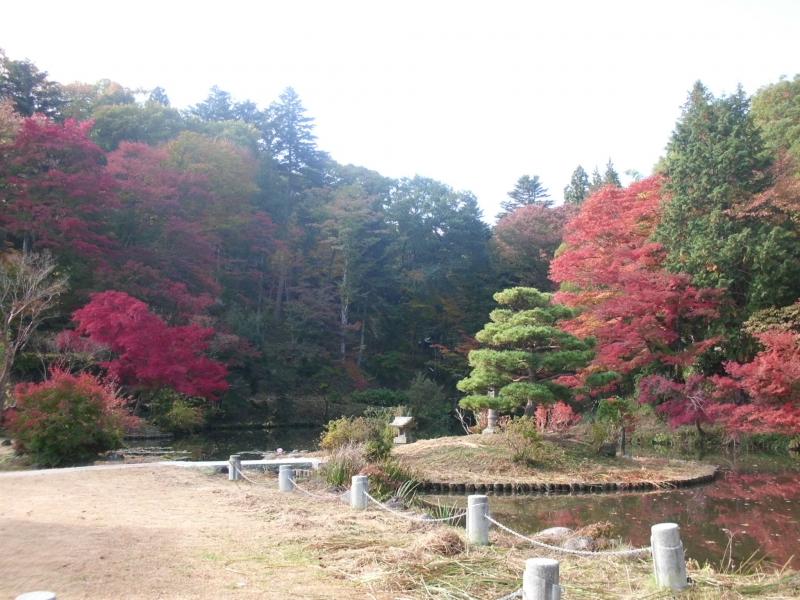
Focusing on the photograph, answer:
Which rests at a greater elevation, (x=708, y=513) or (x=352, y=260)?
(x=352, y=260)

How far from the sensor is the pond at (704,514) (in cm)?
672

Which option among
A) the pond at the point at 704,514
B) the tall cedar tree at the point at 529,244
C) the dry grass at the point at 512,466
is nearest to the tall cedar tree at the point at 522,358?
the dry grass at the point at 512,466

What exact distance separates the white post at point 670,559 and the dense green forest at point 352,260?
30.7ft

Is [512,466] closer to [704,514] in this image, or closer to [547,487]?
[547,487]

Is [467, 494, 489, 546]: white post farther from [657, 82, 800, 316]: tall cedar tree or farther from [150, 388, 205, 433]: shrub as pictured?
[150, 388, 205, 433]: shrub

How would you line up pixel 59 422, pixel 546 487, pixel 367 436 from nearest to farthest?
pixel 367 436 < pixel 59 422 < pixel 546 487

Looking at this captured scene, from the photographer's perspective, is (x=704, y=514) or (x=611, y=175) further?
(x=611, y=175)

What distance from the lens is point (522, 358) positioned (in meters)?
12.6

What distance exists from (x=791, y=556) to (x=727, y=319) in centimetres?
1251

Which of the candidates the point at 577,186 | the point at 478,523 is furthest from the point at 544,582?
the point at 577,186

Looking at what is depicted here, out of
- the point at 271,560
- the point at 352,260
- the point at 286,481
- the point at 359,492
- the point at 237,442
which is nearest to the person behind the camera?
the point at 271,560

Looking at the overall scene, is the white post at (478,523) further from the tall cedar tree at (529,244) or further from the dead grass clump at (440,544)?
the tall cedar tree at (529,244)

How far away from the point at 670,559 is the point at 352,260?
24057 millimetres

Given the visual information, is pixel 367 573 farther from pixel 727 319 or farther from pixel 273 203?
pixel 273 203
